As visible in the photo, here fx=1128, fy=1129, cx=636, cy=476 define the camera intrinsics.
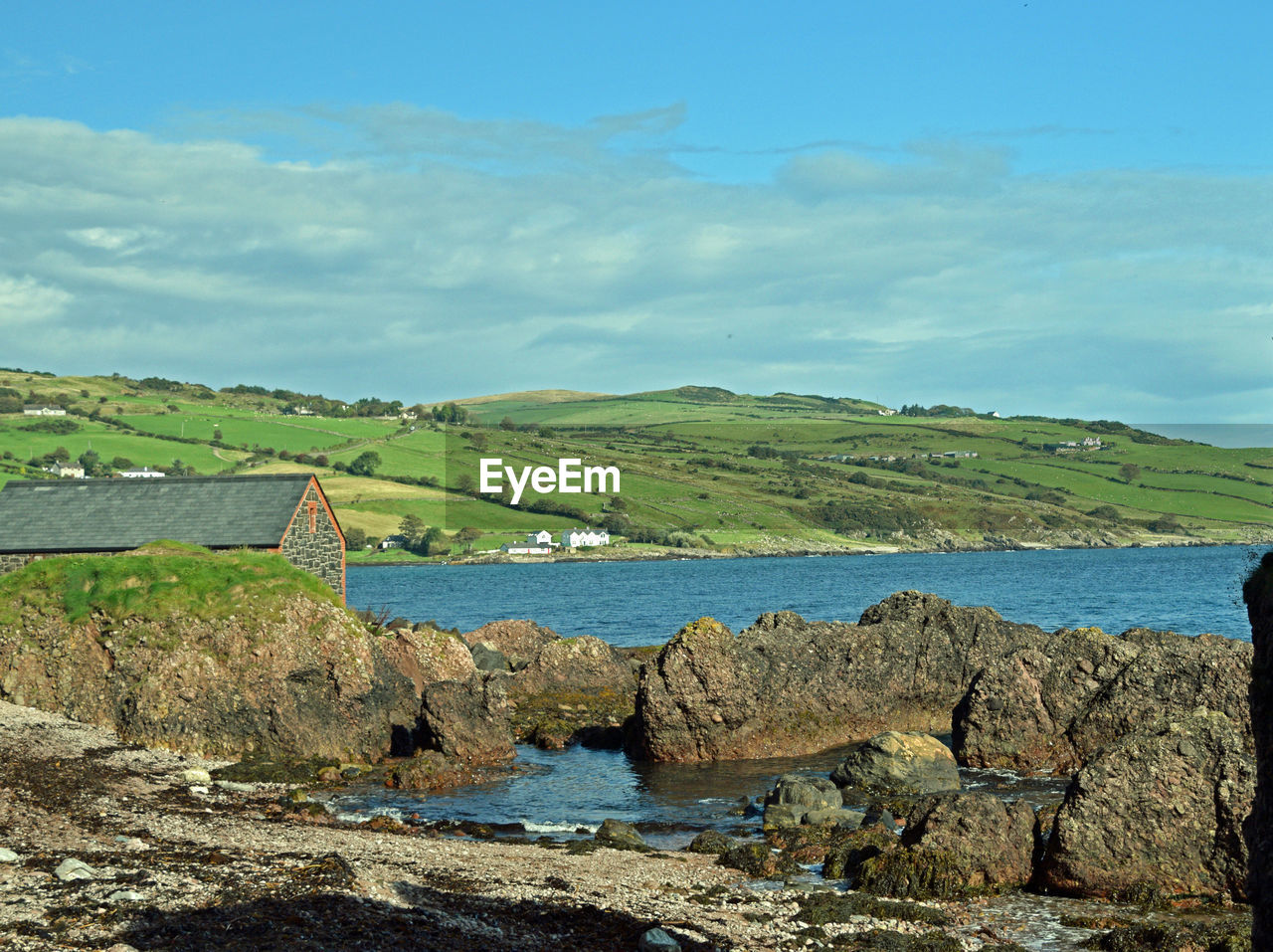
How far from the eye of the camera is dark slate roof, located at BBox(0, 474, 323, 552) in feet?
150

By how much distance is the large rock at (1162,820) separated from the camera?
16391mm

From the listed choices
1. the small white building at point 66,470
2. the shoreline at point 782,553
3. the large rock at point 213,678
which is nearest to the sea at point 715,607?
the shoreline at point 782,553

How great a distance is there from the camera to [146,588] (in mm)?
28094

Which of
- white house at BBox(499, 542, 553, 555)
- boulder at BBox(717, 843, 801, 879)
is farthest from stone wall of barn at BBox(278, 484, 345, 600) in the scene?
white house at BBox(499, 542, 553, 555)

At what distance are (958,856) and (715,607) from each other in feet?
214

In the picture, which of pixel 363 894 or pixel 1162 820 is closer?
pixel 363 894

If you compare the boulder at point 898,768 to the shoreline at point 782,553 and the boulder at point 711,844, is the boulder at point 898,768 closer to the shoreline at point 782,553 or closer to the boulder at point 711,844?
the boulder at point 711,844

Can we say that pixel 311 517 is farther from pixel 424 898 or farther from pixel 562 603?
pixel 562 603

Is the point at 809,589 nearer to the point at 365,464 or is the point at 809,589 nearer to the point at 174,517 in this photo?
the point at 174,517

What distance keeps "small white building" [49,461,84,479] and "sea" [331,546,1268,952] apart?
120ft

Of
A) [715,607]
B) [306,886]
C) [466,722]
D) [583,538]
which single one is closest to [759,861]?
[306,886]

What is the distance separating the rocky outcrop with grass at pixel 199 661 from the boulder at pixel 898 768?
11.5 metres

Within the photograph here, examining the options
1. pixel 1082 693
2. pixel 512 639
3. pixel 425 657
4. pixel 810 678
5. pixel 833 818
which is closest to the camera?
pixel 833 818

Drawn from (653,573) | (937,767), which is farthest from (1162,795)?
(653,573)
